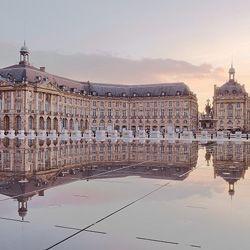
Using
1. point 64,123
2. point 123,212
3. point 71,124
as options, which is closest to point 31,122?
point 64,123

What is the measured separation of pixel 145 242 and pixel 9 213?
7.15 ft

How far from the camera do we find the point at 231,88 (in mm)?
98625

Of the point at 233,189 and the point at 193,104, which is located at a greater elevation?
the point at 193,104

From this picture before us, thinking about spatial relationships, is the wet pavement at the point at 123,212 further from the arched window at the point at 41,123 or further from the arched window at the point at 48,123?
the arched window at the point at 48,123

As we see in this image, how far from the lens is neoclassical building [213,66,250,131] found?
96938 millimetres

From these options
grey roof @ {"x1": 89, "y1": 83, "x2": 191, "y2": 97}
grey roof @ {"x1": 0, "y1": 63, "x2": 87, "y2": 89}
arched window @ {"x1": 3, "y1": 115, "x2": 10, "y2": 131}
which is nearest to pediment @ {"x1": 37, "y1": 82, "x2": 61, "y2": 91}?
grey roof @ {"x1": 0, "y1": 63, "x2": 87, "y2": 89}

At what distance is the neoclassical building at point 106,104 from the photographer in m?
70.0

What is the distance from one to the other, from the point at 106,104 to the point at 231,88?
1397 inches

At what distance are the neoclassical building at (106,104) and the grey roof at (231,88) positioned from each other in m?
9.36

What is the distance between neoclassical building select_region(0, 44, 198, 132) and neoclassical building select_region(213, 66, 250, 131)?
7008 mm

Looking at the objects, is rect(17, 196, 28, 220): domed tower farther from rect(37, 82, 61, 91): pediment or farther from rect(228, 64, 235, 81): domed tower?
rect(228, 64, 235, 81): domed tower

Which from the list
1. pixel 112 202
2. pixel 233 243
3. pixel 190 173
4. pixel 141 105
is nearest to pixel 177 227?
pixel 233 243

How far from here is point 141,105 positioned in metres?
90.6

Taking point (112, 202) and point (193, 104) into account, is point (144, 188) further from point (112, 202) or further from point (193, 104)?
point (193, 104)
